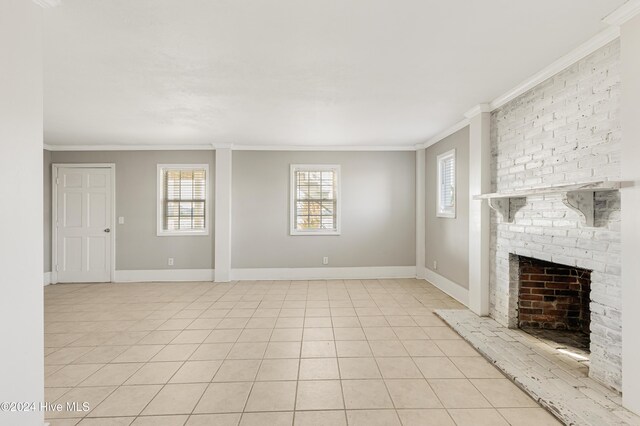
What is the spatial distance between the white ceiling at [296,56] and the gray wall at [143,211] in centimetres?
159

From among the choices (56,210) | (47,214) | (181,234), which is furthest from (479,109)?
(47,214)

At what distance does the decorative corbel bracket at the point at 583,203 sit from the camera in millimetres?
2391

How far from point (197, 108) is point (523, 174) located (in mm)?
3856

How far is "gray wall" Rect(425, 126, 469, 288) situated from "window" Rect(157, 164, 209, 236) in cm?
431

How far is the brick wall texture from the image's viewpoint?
7.44 ft

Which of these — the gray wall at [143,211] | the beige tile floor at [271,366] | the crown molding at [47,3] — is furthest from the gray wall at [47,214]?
the crown molding at [47,3]

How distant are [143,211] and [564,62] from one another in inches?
259

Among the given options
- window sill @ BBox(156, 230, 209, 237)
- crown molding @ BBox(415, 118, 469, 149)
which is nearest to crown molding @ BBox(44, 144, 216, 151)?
window sill @ BBox(156, 230, 209, 237)

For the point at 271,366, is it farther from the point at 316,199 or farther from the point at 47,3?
the point at 316,199

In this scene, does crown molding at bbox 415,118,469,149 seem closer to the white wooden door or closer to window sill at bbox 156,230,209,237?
window sill at bbox 156,230,209,237

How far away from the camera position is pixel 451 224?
4.95 metres

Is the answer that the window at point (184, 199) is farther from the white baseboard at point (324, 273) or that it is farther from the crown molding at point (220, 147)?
the white baseboard at point (324, 273)

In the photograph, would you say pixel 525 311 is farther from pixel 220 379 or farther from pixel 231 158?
pixel 231 158

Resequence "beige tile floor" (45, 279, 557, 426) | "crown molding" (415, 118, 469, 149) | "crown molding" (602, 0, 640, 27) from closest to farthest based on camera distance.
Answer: "crown molding" (602, 0, 640, 27)
"beige tile floor" (45, 279, 557, 426)
"crown molding" (415, 118, 469, 149)
